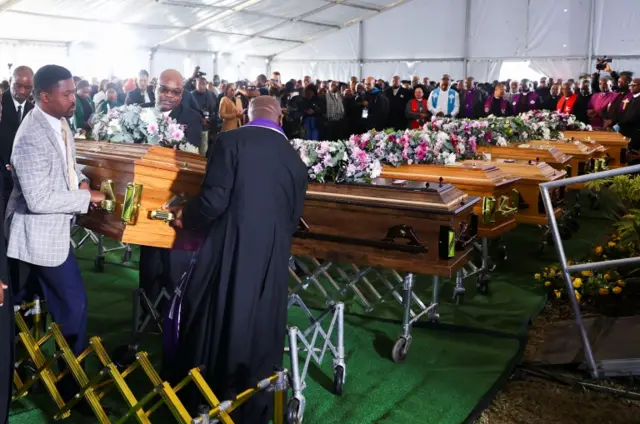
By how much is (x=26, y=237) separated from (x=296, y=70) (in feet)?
68.0

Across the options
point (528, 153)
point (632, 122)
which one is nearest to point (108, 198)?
point (528, 153)

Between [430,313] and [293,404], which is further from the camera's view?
[430,313]

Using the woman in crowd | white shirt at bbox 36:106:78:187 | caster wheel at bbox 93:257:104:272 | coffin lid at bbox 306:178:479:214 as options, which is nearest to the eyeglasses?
coffin lid at bbox 306:178:479:214

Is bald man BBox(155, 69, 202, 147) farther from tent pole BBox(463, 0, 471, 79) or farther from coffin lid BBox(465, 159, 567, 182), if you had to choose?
tent pole BBox(463, 0, 471, 79)

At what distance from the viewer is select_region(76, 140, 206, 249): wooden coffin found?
11.8ft

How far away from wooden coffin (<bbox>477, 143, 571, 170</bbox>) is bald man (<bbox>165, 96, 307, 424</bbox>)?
4.16 meters

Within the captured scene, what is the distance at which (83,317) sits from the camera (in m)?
3.33

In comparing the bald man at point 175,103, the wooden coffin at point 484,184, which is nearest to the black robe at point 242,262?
the bald man at point 175,103

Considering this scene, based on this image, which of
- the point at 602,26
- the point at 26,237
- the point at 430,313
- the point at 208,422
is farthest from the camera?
the point at 602,26

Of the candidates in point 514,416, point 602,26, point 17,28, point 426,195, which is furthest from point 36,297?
point 602,26

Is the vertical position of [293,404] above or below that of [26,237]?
below

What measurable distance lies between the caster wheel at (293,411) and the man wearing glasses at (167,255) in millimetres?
1101

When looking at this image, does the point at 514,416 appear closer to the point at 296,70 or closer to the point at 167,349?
the point at 167,349

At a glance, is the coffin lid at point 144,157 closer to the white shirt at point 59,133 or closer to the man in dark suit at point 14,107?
the white shirt at point 59,133
